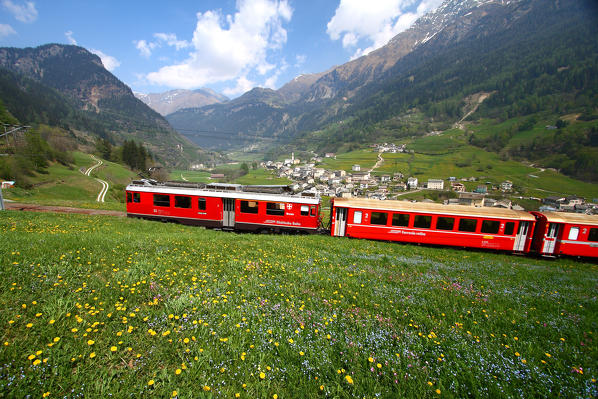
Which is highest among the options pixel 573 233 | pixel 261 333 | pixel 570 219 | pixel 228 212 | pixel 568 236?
pixel 261 333

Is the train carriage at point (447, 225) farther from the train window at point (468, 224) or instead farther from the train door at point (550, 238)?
the train door at point (550, 238)

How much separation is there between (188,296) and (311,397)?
3.60 metres

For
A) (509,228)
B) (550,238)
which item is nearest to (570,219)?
(550,238)

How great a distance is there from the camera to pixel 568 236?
2017cm

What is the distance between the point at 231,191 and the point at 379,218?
13687 mm

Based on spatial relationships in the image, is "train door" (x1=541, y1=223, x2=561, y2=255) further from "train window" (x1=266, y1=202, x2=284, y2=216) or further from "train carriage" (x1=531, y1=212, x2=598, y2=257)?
"train window" (x1=266, y1=202, x2=284, y2=216)

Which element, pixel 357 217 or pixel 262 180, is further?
pixel 262 180

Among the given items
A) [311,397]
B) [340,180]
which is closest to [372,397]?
[311,397]

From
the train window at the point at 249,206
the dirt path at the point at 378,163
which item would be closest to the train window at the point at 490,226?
the train window at the point at 249,206

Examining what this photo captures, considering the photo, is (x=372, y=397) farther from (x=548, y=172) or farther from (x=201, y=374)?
(x=548, y=172)

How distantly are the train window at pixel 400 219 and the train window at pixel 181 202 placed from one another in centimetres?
1878

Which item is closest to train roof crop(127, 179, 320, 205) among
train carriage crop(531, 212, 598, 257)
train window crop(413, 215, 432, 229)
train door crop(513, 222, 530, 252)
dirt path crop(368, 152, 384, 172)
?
train window crop(413, 215, 432, 229)

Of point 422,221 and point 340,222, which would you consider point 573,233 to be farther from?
point 340,222

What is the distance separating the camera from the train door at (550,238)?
20.1m
